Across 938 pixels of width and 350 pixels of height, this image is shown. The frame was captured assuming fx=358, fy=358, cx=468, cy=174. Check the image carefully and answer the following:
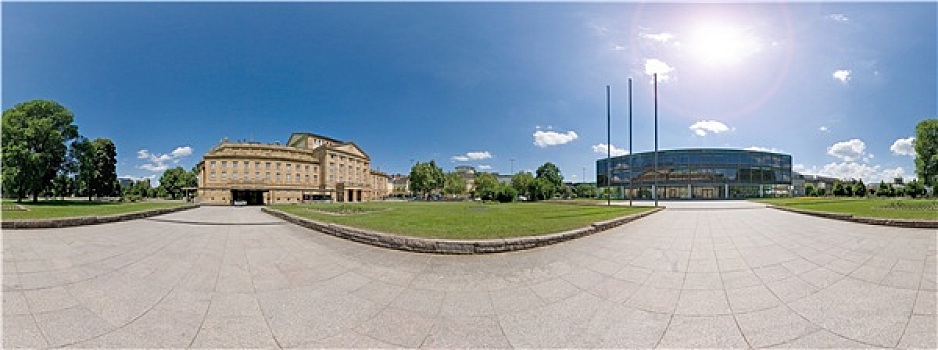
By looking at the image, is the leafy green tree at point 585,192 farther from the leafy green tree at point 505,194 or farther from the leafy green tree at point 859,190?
the leafy green tree at point 859,190

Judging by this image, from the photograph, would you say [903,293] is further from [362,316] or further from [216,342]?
[216,342]

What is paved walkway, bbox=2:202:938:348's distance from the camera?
379cm

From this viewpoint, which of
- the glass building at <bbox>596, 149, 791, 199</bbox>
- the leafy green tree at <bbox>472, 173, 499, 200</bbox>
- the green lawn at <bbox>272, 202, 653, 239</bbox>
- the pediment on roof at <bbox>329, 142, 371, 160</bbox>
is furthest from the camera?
the pediment on roof at <bbox>329, 142, 371, 160</bbox>

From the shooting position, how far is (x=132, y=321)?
13.9ft

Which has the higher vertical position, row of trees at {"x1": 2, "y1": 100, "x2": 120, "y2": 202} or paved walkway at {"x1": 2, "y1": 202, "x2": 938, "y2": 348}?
row of trees at {"x1": 2, "y1": 100, "x2": 120, "y2": 202}

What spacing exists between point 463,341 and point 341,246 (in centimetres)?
647

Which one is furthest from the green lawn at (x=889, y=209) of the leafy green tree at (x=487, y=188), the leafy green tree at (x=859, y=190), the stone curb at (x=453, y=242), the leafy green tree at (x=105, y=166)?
the leafy green tree at (x=105, y=166)

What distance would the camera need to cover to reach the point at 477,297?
495 centimetres

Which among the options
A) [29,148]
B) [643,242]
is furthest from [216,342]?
[29,148]

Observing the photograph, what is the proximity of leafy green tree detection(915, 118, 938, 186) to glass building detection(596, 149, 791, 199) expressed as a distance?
2480 centimetres

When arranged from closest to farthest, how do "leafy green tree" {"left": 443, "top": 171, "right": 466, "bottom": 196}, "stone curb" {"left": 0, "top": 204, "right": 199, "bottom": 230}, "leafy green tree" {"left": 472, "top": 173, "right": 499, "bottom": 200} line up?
"stone curb" {"left": 0, "top": 204, "right": 199, "bottom": 230} → "leafy green tree" {"left": 472, "top": 173, "right": 499, "bottom": 200} → "leafy green tree" {"left": 443, "top": 171, "right": 466, "bottom": 196}

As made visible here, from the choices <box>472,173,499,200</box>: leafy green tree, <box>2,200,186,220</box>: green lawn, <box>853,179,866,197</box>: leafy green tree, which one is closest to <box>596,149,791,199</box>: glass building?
<box>853,179,866,197</box>: leafy green tree

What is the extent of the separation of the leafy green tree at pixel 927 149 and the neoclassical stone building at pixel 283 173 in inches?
3255

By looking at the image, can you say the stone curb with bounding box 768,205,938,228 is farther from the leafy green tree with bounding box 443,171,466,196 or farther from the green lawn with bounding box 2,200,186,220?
the leafy green tree with bounding box 443,171,466,196
